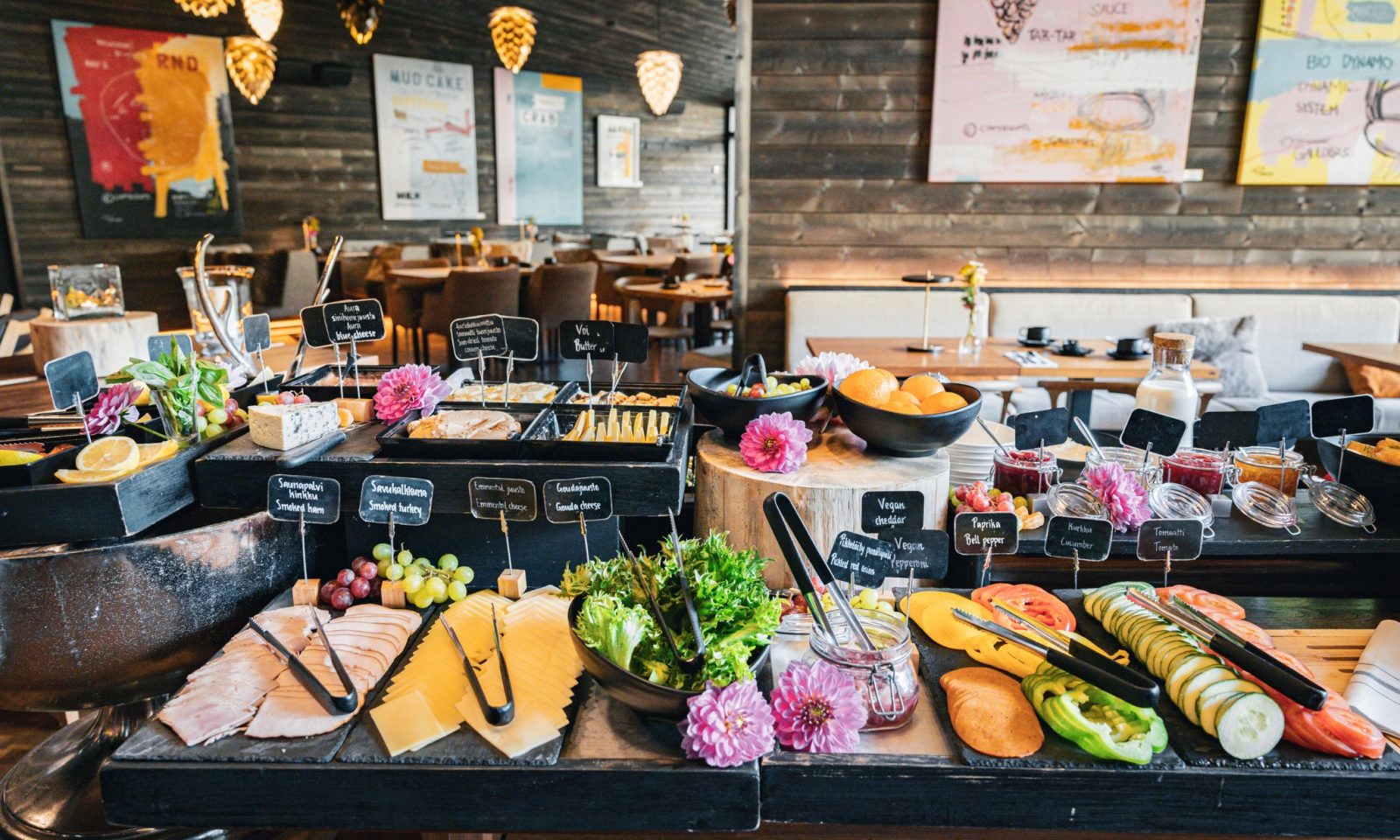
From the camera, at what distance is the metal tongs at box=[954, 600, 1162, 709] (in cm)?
104

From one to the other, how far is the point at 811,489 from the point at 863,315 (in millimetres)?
3148

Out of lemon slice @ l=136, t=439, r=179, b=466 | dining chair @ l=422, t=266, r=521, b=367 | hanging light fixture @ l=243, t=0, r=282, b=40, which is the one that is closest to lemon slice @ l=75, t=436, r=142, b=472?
lemon slice @ l=136, t=439, r=179, b=466

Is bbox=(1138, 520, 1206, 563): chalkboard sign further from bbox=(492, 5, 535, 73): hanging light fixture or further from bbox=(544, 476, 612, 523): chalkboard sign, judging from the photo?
bbox=(492, 5, 535, 73): hanging light fixture

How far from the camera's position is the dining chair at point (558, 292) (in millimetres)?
6262

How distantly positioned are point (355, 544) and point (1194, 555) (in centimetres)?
159

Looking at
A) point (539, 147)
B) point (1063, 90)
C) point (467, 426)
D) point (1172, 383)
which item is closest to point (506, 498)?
Result: point (467, 426)

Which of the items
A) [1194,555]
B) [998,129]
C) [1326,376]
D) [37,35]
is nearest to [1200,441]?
[1194,555]

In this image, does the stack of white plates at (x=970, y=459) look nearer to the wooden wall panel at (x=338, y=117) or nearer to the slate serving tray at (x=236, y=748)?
the slate serving tray at (x=236, y=748)

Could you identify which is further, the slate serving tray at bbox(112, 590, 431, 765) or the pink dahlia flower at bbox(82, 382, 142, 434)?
the pink dahlia flower at bbox(82, 382, 142, 434)

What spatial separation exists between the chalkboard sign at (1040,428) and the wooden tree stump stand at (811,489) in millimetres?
176

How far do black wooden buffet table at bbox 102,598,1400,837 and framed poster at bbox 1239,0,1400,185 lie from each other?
452cm

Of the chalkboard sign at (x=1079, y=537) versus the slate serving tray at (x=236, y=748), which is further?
the chalkboard sign at (x=1079, y=537)

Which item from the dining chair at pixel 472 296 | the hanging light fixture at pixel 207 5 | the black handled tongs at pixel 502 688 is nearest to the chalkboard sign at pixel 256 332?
the black handled tongs at pixel 502 688

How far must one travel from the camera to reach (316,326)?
1818 mm
